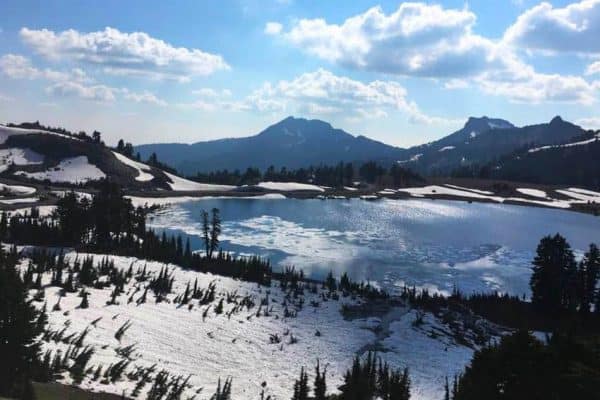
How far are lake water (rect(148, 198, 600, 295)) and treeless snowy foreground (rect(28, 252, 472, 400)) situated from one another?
70.3 ft

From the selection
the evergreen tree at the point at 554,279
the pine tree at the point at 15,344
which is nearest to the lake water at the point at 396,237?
the evergreen tree at the point at 554,279

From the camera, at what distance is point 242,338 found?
4550 cm

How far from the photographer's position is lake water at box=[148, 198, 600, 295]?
85.8m

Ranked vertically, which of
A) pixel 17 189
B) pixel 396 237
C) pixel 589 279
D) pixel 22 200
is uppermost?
pixel 17 189

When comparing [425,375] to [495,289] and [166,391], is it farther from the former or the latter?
[495,289]

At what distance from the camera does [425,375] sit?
144 ft

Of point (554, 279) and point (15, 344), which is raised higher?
point (15, 344)

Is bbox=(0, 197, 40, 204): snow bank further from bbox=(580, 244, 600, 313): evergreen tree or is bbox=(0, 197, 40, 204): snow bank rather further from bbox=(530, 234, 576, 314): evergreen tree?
bbox=(580, 244, 600, 313): evergreen tree

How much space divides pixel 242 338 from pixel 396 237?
79766mm

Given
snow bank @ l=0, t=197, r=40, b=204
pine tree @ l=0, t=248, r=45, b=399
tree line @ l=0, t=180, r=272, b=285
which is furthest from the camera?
snow bank @ l=0, t=197, r=40, b=204

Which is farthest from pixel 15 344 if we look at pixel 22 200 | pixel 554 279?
pixel 22 200

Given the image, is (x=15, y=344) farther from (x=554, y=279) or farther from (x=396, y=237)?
(x=396, y=237)

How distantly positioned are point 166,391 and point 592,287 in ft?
204

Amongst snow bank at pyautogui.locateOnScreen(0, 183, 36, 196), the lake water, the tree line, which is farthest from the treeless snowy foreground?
snow bank at pyautogui.locateOnScreen(0, 183, 36, 196)
